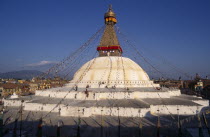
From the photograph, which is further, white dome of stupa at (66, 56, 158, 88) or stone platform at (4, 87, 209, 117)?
white dome of stupa at (66, 56, 158, 88)

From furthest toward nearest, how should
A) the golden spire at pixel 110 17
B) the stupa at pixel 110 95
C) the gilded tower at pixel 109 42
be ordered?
the golden spire at pixel 110 17 → the gilded tower at pixel 109 42 → the stupa at pixel 110 95

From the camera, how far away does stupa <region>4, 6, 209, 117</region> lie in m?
11.9

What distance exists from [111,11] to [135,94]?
34.5ft

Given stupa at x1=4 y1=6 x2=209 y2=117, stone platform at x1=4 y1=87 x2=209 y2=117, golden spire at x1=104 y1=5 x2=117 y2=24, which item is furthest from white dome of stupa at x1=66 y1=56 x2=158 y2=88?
golden spire at x1=104 y1=5 x2=117 y2=24

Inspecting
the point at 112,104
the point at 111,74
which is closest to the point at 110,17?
the point at 111,74

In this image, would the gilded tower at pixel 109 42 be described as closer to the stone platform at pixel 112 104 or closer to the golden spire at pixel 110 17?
the golden spire at pixel 110 17

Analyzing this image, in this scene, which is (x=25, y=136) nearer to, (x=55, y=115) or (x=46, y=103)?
(x=55, y=115)

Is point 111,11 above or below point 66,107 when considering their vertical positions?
above

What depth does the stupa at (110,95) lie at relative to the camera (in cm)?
1188

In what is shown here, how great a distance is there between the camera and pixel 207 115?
40.2 feet

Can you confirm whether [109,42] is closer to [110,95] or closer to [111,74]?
[111,74]

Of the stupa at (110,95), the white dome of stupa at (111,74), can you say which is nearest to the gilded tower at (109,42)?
the stupa at (110,95)

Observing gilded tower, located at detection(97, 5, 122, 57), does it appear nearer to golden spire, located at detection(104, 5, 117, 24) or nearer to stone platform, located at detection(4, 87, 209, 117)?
golden spire, located at detection(104, 5, 117, 24)

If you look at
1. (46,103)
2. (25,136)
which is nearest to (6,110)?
(46,103)
